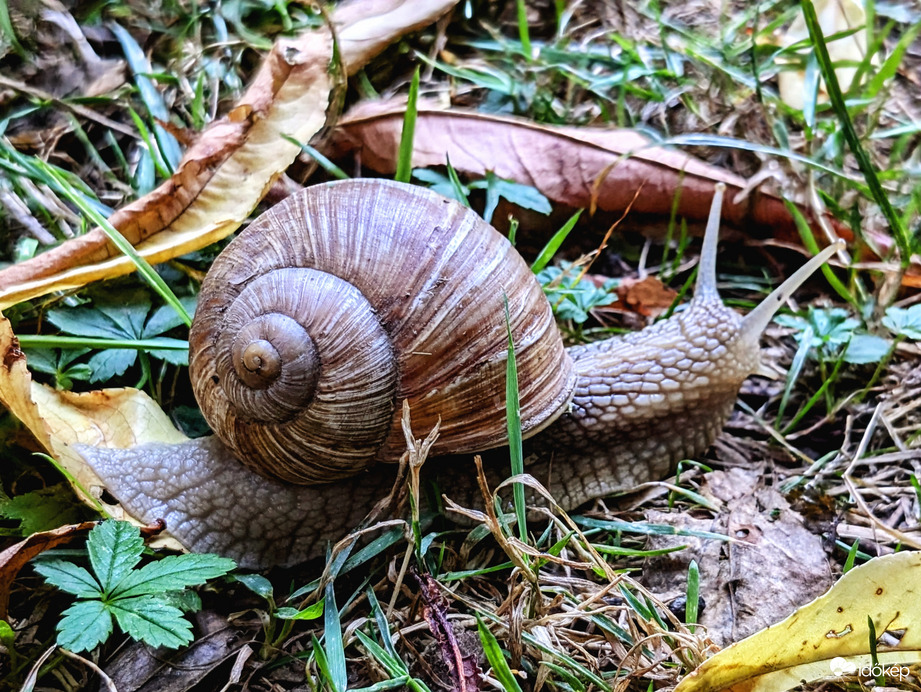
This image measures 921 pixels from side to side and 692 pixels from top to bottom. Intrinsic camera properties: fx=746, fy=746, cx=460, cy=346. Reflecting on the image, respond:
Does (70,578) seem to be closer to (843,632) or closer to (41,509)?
(41,509)

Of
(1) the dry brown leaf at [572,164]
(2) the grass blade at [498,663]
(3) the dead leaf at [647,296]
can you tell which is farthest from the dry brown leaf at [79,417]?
(3) the dead leaf at [647,296]

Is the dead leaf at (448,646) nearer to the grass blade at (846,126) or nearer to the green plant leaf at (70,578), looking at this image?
the green plant leaf at (70,578)

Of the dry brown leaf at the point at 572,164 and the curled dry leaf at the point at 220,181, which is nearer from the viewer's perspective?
the curled dry leaf at the point at 220,181

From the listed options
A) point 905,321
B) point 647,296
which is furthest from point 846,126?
point 647,296

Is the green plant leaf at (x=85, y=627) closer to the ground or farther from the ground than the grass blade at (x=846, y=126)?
closer to the ground

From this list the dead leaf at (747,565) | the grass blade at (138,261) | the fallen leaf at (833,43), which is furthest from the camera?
the fallen leaf at (833,43)

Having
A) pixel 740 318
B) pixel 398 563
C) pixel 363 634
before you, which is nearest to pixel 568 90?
pixel 740 318

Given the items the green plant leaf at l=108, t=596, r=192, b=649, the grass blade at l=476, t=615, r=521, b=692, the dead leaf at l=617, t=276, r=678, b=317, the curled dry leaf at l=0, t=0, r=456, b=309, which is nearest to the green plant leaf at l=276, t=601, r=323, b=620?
the green plant leaf at l=108, t=596, r=192, b=649
